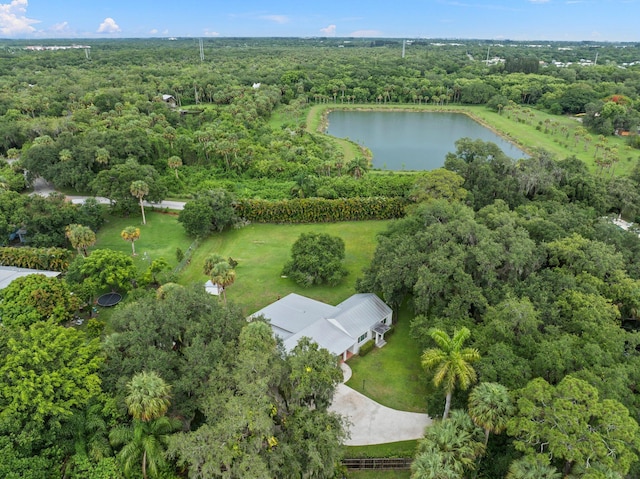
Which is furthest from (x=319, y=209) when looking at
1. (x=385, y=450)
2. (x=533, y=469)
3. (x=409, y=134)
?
(x=409, y=134)

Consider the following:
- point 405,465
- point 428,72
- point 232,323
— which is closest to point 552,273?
point 405,465

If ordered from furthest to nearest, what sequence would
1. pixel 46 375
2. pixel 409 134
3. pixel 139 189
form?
pixel 409 134 < pixel 139 189 < pixel 46 375

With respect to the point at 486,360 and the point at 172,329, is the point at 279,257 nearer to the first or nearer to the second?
the point at 172,329

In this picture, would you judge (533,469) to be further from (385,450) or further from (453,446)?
(385,450)

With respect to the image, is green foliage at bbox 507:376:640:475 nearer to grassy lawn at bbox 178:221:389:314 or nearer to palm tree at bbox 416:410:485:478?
palm tree at bbox 416:410:485:478

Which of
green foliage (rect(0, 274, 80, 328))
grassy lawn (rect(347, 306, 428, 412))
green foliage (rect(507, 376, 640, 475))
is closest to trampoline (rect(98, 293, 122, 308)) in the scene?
green foliage (rect(0, 274, 80, 328))
